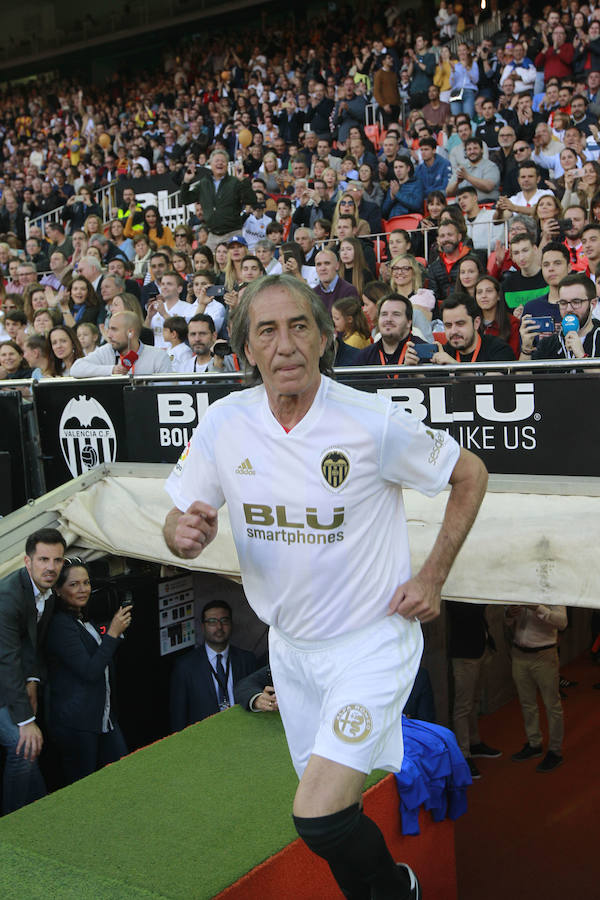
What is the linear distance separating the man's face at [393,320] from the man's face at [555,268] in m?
1.32

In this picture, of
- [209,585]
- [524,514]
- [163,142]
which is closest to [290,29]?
[163,142]

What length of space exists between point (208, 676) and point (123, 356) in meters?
2.61

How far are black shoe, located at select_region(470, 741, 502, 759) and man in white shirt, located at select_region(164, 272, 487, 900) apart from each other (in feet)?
18.3

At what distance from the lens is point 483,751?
8328 millimetres

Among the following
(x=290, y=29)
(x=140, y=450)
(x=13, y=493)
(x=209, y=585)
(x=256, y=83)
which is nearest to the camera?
(x=140, y=450)

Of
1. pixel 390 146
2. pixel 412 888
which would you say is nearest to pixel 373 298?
pixel 412 888

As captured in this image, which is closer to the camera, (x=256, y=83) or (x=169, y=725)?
(x=169, y=725)

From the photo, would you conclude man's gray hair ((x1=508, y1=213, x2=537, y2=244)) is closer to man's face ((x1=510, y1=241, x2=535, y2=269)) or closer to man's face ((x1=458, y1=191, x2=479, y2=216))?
man's face ((x1=510, y1=241, x2=535, y2=269))

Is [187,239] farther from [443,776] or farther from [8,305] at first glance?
[443,776]

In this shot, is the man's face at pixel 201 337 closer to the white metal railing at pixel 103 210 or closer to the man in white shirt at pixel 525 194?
the man in white shirt at pixel 525 194

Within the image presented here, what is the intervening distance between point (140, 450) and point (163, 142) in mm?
16008

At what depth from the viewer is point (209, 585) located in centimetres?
823

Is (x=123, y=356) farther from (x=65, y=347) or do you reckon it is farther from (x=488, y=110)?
(x=488, y=110)

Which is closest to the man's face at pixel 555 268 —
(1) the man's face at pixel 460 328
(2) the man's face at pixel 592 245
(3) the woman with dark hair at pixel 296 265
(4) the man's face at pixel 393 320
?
(2) the man's face at pixel 592 245
